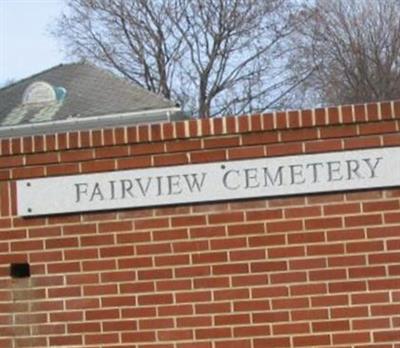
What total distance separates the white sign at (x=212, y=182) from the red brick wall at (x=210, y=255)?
6 centimetres

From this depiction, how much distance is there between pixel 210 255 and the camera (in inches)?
225

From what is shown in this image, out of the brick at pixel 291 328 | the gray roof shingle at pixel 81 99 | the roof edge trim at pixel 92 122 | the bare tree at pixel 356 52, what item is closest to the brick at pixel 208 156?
the brick at pixel 291 328

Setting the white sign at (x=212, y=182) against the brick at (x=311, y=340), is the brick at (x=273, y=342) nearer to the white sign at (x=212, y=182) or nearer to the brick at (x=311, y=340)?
the brick at (x=311, y=340)

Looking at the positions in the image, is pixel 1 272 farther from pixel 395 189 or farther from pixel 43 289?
pixel 395 189

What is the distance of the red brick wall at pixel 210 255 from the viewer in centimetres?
555

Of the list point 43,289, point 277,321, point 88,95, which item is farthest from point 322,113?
point 88,95

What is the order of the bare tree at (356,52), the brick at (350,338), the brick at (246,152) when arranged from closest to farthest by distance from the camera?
the brick at (350,338), the brick at (246,152), the bare tree at (356,52)

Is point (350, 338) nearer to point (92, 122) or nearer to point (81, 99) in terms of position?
point (92, 122)

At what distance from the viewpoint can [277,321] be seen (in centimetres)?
561

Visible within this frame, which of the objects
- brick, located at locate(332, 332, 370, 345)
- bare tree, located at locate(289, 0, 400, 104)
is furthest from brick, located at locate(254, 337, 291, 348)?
bare tree, located at locate(289, 0, 400, 104)

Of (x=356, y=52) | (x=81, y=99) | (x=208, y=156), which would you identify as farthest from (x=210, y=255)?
(x=356, y=52)

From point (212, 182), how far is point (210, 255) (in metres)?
0.47

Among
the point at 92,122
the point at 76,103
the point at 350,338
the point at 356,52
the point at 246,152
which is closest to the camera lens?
the point at 350,338

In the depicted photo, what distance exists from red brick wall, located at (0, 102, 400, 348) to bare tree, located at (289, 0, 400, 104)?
28900mm
